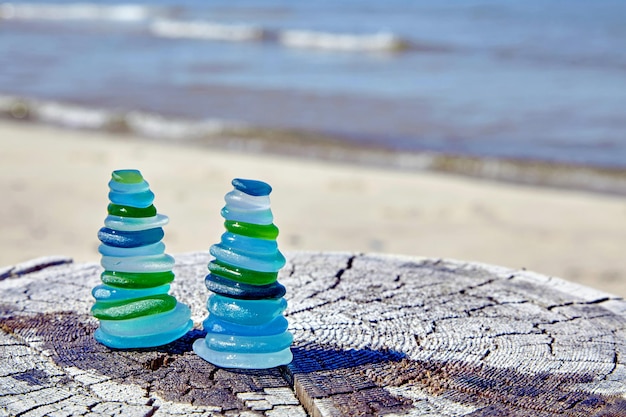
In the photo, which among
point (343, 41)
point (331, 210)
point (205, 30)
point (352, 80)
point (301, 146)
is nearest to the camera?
point (331, 210)

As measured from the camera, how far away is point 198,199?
6.95m

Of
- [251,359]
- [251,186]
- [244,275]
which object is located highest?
[251,186]

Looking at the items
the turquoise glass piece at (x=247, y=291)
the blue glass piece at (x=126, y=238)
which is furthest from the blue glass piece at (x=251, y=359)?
the blue glass piece at (x=126, y=238)

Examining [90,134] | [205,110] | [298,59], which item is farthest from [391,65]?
[90,134]

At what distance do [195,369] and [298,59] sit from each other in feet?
42.5

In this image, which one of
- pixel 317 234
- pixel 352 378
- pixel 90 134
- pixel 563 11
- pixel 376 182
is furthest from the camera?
pixel 563 11

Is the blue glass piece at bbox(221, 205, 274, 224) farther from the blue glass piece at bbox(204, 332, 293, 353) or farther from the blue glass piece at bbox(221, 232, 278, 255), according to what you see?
the blue glass piece at bbox(204, 332, 293, 353)

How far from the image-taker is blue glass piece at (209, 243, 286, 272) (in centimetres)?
223

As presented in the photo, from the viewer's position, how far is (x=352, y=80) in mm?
12602

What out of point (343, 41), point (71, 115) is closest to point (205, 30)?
point (343, 41)

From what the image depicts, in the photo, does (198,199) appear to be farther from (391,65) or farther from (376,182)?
(391,65)

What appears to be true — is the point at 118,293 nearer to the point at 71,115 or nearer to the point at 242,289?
the point at 242,289

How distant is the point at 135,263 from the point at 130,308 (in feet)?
0.42

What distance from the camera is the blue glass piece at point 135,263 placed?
2.37 metres
